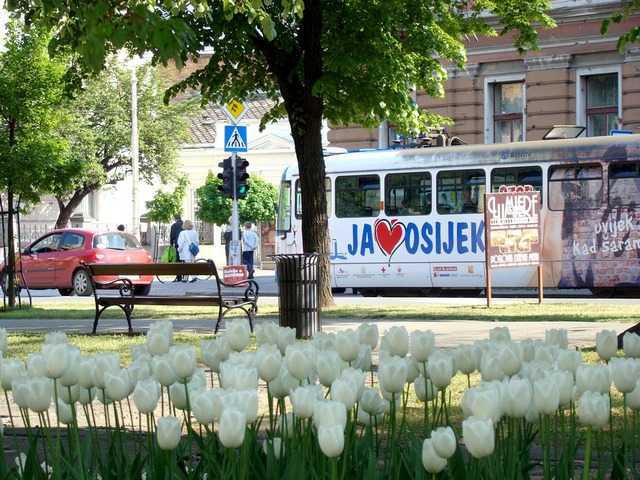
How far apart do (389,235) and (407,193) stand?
101cm

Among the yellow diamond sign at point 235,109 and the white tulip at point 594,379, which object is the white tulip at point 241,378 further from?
the yellow diamond sign at point 235,109

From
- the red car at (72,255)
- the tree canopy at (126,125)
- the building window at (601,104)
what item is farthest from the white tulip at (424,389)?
the tree canopy at (126,125)

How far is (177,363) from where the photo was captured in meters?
2.99

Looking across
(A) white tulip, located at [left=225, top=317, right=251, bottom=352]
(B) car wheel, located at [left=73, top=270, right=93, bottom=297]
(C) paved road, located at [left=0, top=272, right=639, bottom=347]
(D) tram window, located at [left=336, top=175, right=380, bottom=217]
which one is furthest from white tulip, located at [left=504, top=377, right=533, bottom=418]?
(B) car wheel, located at [left=73, top=270, right=93, bottom=297]

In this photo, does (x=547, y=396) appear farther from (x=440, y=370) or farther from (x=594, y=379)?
(x=440, y=370)

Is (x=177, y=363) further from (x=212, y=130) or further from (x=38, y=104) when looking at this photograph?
(x=212, y=130)

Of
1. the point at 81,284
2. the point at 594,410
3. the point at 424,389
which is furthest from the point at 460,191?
the point at 594,410

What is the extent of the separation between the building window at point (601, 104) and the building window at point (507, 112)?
2010mm

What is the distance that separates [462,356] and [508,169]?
68.1 ft

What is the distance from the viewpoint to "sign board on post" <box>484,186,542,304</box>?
1817 cm

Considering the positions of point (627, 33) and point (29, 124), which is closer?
point (627, 33)

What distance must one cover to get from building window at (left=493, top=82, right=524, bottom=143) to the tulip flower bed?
28830mm

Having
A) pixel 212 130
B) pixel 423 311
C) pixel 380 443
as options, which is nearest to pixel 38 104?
pixel 423 311

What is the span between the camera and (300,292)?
42.9ft
